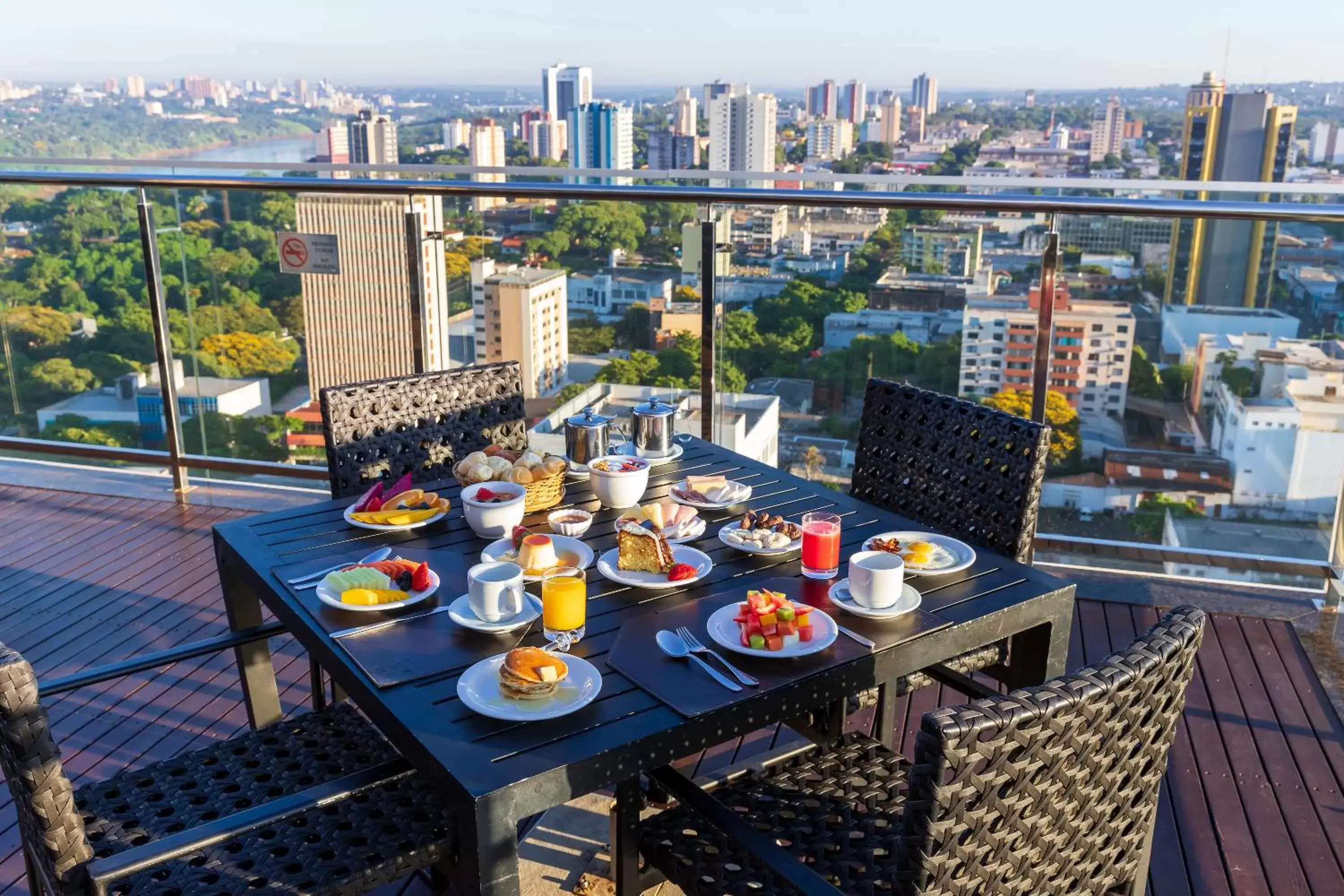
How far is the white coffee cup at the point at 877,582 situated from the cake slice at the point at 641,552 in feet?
1.07

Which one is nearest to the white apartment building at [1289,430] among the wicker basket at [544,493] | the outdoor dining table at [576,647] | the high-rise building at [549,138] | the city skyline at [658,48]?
the outdoor dining table at [576,647]

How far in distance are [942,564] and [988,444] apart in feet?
1.61

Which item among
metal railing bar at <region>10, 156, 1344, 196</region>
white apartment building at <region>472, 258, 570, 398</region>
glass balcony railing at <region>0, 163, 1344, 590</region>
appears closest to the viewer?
glass balcony railing at <region>0, 163, 1344, 590</region>

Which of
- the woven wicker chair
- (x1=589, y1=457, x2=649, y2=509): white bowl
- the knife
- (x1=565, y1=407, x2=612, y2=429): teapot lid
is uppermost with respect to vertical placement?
(x1=565, y1=407, x2=612, y2=429): teapot lid

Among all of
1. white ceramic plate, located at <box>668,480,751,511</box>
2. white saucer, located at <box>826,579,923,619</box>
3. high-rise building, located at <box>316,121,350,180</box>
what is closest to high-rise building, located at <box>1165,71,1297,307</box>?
white ceramic plate, located at <box>668,480,751,511</box>

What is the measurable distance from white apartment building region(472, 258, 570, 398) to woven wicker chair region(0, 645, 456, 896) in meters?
2.06

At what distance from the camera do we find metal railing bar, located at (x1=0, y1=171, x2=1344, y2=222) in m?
3.38

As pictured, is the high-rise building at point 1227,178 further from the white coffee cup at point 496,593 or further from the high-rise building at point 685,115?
the high-rise building at point 685,115

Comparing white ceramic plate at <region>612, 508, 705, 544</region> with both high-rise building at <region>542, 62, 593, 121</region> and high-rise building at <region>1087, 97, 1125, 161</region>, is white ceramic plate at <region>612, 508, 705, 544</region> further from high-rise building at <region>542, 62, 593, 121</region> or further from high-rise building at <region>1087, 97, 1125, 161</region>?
high-rise building at <region>1087, 97, 1125, 161</region>

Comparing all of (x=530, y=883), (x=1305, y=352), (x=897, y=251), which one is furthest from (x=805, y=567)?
(x=1305, y=352)

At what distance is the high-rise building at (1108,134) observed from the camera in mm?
26375

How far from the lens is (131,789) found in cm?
186

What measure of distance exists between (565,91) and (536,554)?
24.3 m

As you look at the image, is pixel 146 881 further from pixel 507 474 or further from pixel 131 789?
pixel 507 474
